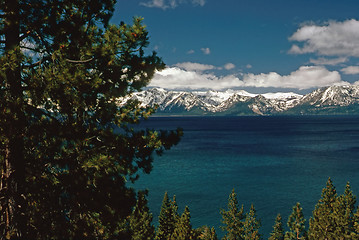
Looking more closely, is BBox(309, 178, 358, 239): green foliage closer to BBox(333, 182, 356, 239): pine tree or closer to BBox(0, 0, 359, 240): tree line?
BBox(333, 182, 356, 239): pine tree

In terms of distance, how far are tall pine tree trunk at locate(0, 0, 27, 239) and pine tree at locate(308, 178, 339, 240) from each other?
52.3 m

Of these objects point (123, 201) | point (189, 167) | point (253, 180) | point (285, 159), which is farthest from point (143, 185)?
point (123, 201)

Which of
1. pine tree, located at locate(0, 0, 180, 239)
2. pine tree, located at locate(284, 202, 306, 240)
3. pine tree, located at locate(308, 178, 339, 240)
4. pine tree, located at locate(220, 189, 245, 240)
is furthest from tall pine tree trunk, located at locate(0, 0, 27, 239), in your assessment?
pine tree, located at locate(284, 202, 306, 240)

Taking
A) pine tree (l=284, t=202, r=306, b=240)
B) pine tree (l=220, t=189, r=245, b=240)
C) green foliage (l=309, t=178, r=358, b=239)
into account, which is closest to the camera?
green foliage (l=309, t=178, r=358, b=239)

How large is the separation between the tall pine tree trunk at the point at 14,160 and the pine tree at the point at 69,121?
0.03 metres

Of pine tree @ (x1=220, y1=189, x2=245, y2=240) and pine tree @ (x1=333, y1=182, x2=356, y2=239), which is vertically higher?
pine tree @ (x1=333, y1=182, x2=356, y2=239)

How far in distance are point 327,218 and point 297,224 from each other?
244 inches

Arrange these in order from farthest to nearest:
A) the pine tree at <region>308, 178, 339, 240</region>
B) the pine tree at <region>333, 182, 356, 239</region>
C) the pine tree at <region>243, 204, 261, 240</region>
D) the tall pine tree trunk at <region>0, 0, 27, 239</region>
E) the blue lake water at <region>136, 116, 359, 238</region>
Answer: the blue lake water at <region>136, 116, 359, 238</region>
the pine tree at <region>243, 204, 261, 240</region>
the pine tree at <region>308, 178, 339, 240</region>
the pine tree at <region>333, 182, 356, 239</region>
the tall pine tree trunk at <region>0, 0, 27, 239</region>

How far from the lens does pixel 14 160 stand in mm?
8289

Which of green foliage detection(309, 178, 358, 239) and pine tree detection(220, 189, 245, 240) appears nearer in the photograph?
green foliage detection(309, 178, 358, 239)

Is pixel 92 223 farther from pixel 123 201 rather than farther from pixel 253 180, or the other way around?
pixel 253 180

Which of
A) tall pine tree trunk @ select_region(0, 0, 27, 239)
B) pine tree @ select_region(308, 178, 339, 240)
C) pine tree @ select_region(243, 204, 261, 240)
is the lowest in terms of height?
pine tree @ select_region(243, 204, 261, 240)

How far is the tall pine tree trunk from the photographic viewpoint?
7.75m

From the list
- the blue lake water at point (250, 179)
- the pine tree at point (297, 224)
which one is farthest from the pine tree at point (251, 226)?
the blue lake water at point (250, 179)
